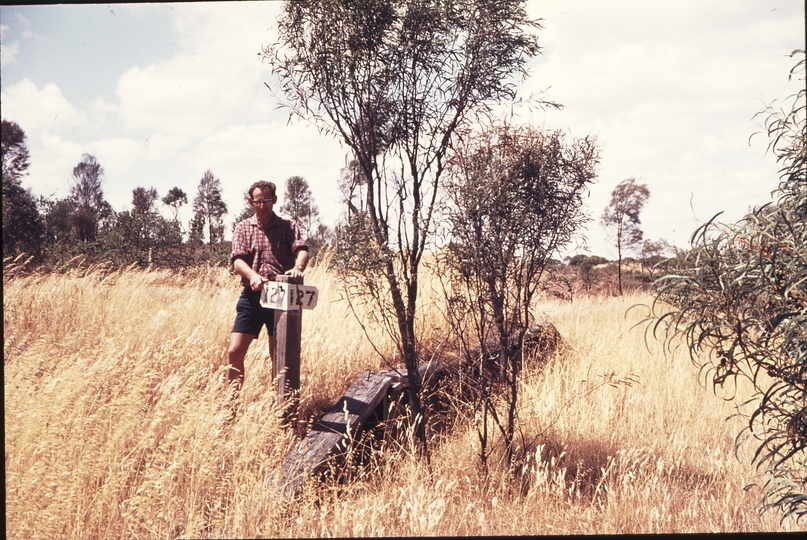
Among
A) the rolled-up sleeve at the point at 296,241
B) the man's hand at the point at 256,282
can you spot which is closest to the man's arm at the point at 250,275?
the man's hand at the point at 256,282

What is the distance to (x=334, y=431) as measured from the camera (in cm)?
367

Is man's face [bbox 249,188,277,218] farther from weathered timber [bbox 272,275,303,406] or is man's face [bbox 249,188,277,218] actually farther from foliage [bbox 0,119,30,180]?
foliage [bbox 0,119,30,180]

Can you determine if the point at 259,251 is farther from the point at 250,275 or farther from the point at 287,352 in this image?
the point at 287,352

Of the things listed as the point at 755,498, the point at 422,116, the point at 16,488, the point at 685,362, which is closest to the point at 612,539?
the point at 755,498

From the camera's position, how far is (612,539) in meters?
3.13

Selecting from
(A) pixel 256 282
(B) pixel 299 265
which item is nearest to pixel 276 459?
(A) pixel 256 282

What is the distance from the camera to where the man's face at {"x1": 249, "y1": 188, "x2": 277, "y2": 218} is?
4.13 meters

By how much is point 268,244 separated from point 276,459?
1.60 m

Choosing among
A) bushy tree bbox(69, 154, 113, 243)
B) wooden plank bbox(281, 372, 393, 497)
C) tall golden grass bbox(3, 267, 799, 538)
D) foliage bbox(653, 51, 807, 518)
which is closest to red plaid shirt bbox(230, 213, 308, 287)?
tall golden grass bbox(3, 267, 799, 538)

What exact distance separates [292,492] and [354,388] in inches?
44.9

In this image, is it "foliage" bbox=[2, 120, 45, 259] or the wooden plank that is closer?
the wooden plank

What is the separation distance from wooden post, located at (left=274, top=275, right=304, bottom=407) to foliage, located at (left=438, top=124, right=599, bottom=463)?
1081 millimetres

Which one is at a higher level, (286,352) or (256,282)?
(256,282)

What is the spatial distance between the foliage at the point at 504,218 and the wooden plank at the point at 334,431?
795 mm
